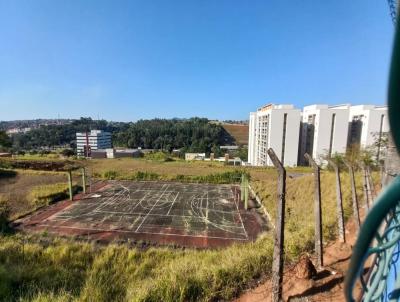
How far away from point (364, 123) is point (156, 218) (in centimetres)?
3532

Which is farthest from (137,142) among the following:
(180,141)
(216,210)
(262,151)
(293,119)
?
(216,210)

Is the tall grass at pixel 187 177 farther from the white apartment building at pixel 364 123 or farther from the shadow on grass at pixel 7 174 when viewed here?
the white apartment building at pixel 364 123

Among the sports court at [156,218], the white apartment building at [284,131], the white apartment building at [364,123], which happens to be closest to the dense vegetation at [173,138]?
the white apartment building at [284,131]

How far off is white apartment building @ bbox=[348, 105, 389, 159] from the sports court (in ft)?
86.9

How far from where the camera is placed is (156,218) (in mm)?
13844

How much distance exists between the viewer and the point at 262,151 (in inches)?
1662

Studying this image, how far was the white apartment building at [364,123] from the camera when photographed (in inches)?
1325

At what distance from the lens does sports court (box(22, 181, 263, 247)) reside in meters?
11.5

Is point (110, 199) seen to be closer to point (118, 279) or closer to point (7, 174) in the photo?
point (118, 279)

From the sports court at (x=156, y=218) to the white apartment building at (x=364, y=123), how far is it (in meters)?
26.5

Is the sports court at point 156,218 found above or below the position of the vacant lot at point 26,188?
below

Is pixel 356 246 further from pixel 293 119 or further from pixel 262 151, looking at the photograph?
pixel 262 151

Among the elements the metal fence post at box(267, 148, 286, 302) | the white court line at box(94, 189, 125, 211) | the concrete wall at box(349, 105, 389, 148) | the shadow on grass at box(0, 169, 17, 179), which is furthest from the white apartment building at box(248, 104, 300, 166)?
the metal fence post at box(267, 148, 286, 302)

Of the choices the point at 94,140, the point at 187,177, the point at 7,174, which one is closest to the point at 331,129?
the point at 187,177
